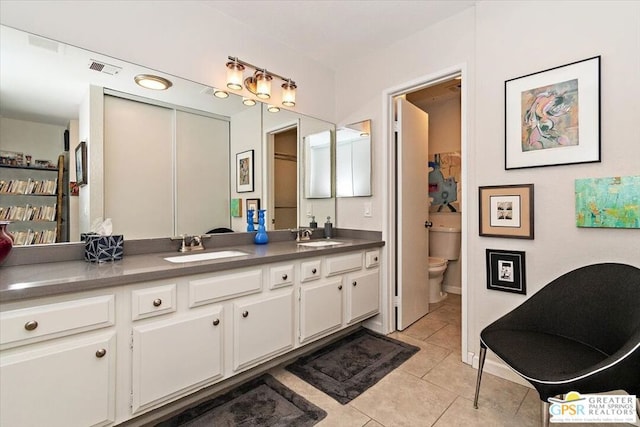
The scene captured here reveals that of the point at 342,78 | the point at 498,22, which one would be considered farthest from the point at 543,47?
the point at 342,78

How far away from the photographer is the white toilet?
136 inches

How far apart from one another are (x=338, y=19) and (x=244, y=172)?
1336 millimetres

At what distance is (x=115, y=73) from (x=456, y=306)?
364cm

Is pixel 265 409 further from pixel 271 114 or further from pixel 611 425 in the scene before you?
pixel 271 114

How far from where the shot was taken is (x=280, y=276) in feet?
6.21

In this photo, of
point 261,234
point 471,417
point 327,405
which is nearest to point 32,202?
point 261,234

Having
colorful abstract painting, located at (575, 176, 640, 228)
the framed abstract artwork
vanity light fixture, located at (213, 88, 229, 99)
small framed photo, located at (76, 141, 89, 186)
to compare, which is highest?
vanity light fixture, located at (213, 88, 229, 99)

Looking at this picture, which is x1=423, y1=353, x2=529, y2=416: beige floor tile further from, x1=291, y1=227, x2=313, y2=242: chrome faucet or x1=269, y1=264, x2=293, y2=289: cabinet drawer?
x1=291, y1=227, x2=313, y2=242: chrome faucet

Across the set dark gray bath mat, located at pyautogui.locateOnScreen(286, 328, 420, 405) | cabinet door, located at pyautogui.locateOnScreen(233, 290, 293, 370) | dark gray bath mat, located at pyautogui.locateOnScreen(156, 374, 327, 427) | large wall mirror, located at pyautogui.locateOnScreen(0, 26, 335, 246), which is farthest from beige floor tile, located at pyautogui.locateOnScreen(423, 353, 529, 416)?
large wall mirror, located at pyautogui.locateOnScreen(0, 26, 335, 246)

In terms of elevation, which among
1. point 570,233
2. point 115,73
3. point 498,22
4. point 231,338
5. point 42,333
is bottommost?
point 231,338

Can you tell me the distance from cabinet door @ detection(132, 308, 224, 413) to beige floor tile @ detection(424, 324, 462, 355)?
1710 mm

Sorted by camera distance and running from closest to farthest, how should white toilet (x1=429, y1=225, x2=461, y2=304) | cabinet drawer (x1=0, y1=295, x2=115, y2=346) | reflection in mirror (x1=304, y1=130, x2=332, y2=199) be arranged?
cabinet drawer (x1=0, y1=295, x2=115, y2=346) → reflection in mirror (x1=304, y1=130, x2=332, y2=199) → white toilet (x1=429, y1=225, x2=461, y2=304)

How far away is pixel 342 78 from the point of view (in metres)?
2.96

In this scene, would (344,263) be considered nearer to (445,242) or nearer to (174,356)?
(174,356)
